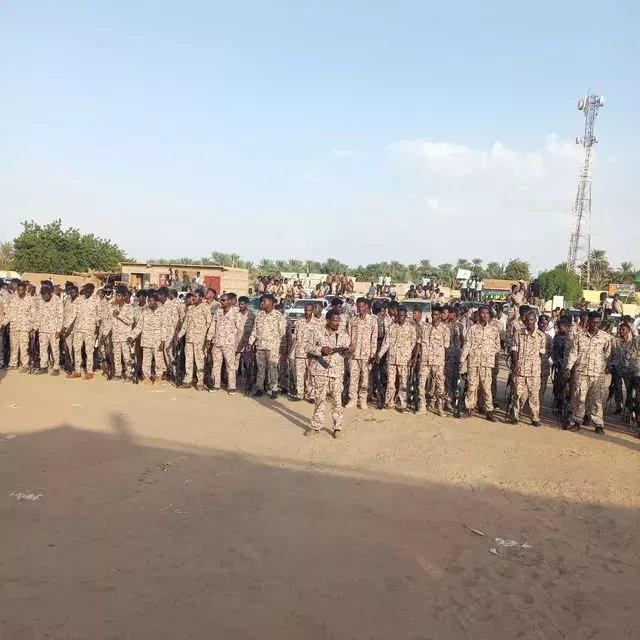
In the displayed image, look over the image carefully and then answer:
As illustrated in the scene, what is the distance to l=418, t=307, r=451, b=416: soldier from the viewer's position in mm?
9688

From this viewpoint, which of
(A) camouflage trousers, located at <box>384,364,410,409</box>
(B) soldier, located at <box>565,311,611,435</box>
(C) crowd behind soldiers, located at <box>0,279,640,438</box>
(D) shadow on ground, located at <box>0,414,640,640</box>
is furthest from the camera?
(A) camouflage trousers, located at <box>384,364,410,409</box>

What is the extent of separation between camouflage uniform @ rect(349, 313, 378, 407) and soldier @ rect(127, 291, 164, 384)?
12.2 ft

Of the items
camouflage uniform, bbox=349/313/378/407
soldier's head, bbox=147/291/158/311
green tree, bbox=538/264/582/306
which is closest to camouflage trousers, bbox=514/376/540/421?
camouflage uniform, bbox=349/313/378/407

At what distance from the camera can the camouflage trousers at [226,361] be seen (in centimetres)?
1087

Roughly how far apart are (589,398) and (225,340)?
6214 millimetres

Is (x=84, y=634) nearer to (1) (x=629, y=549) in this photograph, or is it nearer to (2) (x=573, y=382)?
(1) (x=629, y=549)

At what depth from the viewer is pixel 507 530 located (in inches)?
205

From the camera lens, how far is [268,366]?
10.9 m

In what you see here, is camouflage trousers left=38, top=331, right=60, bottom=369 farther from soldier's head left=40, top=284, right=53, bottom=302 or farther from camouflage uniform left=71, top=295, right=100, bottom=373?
soldier's head left=40, top=284, right=53, bottom=302

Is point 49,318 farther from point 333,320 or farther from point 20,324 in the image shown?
point 333,320

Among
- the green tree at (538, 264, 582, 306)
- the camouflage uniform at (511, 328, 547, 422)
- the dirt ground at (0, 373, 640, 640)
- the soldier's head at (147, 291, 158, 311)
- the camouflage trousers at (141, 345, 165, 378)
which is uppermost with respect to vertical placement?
the green tree at (538, 264, 582, 306)

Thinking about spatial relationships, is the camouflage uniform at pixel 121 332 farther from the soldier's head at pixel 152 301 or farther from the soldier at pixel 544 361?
the soldier at pixel 544 361

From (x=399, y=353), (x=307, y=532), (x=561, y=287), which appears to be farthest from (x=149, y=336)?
(x=561, y=287)

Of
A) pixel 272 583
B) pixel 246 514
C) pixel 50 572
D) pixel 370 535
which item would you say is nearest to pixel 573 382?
pixel 370 535
